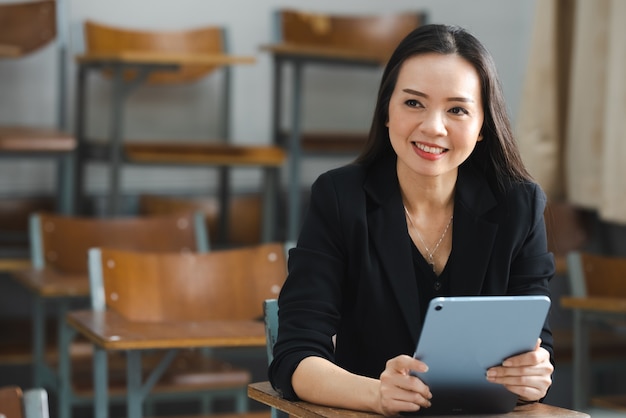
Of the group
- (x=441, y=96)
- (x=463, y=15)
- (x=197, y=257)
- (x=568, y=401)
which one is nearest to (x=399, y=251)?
(x=441, y=96)

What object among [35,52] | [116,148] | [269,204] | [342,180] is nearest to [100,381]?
[342,180]

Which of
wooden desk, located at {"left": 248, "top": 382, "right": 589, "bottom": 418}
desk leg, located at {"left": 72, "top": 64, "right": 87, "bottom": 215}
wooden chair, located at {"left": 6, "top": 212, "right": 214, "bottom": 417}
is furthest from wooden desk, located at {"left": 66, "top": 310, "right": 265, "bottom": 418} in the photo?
desk leg, located at {"left": 72, "top": 64, "right": 87, "bottom": 215}

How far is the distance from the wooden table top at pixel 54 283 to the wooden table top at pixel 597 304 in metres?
1.31

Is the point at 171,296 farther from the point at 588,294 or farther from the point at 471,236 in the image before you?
the point at 588,294

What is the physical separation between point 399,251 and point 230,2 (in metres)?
3.50

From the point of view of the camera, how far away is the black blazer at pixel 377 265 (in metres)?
1.81

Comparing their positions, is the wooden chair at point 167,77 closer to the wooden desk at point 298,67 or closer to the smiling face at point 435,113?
the wooden desk at point 298,67

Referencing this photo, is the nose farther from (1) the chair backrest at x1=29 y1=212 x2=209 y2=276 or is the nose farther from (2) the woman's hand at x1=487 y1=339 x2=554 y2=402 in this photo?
(1) the chair backrest at x1=29 y1=212 x2=209 y2=276

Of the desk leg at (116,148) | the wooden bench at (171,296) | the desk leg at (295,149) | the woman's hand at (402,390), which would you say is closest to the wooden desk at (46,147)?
the desk leg at (116,148)

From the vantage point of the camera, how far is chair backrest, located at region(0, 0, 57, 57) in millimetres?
4441

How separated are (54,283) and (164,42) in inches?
73.4

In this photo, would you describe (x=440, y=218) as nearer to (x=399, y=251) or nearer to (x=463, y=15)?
(x=399, y=251)

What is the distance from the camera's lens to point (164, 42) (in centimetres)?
480

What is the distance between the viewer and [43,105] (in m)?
4.84
